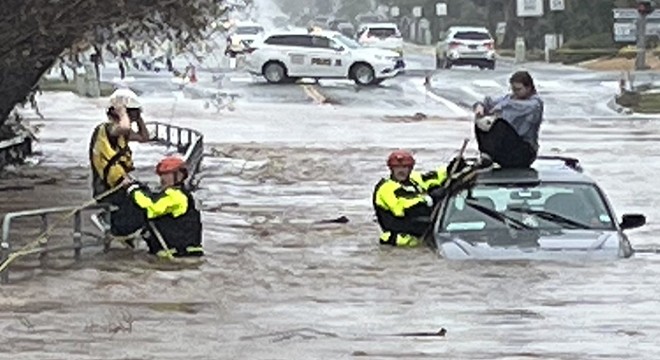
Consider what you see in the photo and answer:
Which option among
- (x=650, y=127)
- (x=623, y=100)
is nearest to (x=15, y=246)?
(x=650, y=127)

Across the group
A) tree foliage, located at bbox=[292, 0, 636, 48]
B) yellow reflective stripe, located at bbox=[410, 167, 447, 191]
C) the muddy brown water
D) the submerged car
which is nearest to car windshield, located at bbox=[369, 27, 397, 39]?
tree foliage, located at bbox=[292, 0, 636, 48]

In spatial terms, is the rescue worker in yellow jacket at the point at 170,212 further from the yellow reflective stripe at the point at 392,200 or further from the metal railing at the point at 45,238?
the yellow reflective stripe at the point at 392,200

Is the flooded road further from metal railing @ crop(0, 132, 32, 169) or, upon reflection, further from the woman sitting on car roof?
metal railing @ crop(0, 132, 32, 169)

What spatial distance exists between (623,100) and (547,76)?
12.6 m

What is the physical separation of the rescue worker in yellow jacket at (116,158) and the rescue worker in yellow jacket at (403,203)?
2.40 metres

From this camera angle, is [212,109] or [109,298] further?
[212,109]

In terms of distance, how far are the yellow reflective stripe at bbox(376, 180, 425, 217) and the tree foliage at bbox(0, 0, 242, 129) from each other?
167 inches

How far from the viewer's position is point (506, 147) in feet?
54.0

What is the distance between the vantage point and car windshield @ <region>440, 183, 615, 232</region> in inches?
598

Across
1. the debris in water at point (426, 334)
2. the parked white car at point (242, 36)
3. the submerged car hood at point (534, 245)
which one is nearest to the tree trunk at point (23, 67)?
the submerged car hood at point (534, 245)

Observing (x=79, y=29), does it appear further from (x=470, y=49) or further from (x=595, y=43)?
(x=595, y=43)

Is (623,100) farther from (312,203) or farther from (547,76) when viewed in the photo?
(312,203)

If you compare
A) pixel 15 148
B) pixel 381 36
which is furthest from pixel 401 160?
pixel 381 36

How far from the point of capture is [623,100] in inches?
1845
